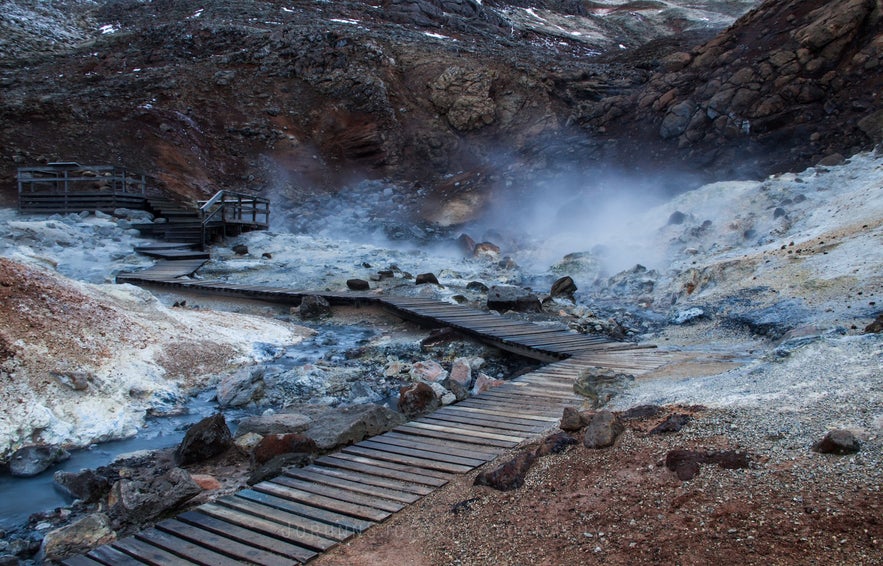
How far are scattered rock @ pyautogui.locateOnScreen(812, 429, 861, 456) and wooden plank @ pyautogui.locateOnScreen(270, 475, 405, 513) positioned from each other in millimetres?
2008

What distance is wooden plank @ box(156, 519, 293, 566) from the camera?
2.94m

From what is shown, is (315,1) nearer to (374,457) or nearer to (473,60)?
(473,60)

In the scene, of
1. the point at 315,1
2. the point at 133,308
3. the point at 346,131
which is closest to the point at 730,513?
the point at 133,308

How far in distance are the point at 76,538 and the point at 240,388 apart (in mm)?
2727

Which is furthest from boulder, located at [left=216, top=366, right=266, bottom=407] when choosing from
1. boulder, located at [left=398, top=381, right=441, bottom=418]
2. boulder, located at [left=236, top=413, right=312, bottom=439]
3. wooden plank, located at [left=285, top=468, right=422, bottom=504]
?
wooden plank, located at [left=285, top=468, right=422, bottom=504]

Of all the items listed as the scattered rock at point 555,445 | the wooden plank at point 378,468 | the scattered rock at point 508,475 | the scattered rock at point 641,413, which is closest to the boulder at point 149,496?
the wooden plank at point 378,468

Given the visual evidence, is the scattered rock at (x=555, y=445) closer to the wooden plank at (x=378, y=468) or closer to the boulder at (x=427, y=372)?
the wooden plank at (x=378, y=468)

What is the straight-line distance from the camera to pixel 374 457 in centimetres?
417

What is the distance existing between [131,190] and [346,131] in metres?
8.75

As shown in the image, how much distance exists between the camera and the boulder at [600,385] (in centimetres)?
502

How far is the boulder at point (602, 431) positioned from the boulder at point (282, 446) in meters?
1.91

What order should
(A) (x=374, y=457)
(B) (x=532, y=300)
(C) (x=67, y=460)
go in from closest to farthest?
(A) (x=374, y=457) < (C) (x=67, y=460) < (B) (x=532, y=300)

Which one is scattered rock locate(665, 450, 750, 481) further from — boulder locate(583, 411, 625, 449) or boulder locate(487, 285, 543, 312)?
boulder locate(487, 285, 543, 312)

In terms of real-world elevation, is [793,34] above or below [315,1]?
Result: below
